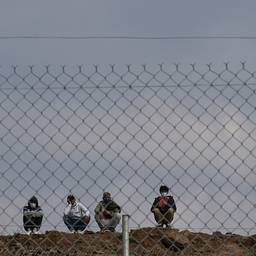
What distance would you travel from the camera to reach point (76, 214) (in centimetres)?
759

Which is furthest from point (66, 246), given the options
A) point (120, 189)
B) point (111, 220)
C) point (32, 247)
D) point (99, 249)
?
point (120, 189)

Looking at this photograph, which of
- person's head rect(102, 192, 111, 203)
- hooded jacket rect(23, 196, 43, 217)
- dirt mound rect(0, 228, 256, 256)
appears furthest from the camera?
dirt mound rect(0, 228, 256, 256)

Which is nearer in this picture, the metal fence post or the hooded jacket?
the metal fence post

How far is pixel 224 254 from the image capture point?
13891mm

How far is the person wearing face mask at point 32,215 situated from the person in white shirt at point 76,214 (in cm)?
20

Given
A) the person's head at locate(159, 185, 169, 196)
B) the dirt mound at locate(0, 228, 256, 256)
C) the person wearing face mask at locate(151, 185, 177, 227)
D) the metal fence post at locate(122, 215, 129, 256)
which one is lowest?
the metal fence post at locate(122, 215, 129, 256)

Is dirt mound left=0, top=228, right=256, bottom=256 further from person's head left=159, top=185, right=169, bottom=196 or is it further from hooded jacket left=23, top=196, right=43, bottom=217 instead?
person's head left=159, top=185, right=169, bottom=196

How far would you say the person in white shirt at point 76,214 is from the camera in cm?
654

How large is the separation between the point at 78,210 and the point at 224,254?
6.79 metres

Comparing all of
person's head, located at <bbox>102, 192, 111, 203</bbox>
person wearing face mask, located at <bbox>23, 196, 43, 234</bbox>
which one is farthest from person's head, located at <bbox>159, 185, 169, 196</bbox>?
person wearing face mask, located at <bbox>23, 196, 43, 234</bbox>

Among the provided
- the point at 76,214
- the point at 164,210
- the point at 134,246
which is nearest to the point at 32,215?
the point at 76,214

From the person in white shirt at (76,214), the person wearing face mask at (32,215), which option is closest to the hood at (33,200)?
the person wearing face mask at (32,215)

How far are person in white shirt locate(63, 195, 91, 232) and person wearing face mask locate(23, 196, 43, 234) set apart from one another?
20cm

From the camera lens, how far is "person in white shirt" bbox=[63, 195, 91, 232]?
6.54 meters
